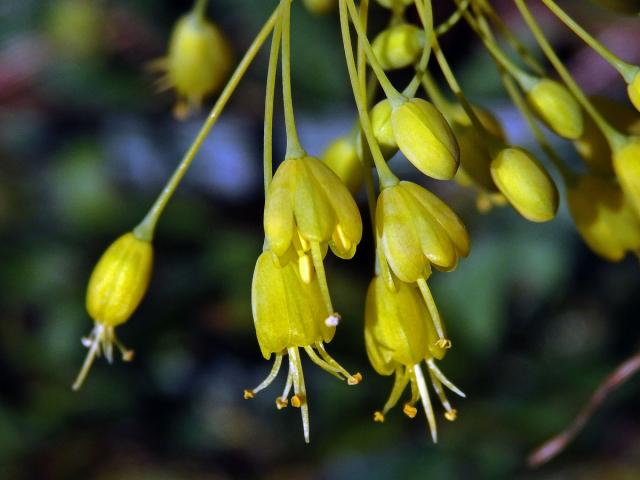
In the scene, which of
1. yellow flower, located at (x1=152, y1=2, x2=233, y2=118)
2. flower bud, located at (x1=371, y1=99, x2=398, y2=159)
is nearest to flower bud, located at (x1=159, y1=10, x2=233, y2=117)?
yellow flower, located at (x1=152, y1=2, x2=233, y2=118)

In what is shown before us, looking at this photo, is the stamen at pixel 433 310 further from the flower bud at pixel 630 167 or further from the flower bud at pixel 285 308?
the flower bud at pixel 630 167

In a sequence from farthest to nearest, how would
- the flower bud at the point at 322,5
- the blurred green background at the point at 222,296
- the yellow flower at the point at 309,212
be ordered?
the blurred green background at the point at 222,296 → the flower bud at the point at 322,5 → the yellow flower at the point at 309,212

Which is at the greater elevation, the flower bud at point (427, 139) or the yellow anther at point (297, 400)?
the flower bud at point (427, 139)

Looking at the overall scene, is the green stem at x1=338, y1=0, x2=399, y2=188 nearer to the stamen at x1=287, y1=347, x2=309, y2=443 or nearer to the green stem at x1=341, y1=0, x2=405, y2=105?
the green stem at x1=341, y1=0, x2=405, y2=105

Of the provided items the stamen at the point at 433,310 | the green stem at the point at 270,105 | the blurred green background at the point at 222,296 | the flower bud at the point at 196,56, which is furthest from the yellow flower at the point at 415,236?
the blurred green background at the point at 222,296

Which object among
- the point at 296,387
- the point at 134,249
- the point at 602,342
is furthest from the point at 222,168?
the point at 296,387

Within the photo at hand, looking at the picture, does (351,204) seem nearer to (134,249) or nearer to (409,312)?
(409,312)

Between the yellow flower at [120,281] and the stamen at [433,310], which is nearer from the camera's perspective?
the stamen at [433,310]
